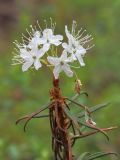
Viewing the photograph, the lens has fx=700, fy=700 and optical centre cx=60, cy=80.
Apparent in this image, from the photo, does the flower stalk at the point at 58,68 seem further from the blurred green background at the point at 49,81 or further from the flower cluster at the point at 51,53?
the blurred green background at the point at 49,81

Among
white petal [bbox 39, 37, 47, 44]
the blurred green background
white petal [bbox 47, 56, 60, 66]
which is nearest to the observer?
white petal [bbox 47, 56, 60, 66]

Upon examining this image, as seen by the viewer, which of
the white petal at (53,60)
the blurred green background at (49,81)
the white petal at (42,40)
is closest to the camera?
the white petal at (53,60)

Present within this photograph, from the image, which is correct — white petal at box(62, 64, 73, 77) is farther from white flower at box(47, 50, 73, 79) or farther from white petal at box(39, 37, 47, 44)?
white petal at box(39, 37, 47, 44)

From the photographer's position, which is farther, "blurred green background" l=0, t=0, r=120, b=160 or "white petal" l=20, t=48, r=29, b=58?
"blurred green background" l=0, t=0, r=120, b=160

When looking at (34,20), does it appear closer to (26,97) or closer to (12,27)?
(12,27)

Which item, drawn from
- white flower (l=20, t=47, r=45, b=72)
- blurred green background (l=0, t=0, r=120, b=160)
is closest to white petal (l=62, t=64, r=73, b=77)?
white flower (l=20, t=47, r=45, b=72)

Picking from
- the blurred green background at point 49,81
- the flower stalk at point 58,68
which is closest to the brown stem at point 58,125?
the flower stalk at point 58,68

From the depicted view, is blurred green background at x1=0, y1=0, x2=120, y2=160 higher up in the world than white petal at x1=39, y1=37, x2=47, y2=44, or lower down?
higher up

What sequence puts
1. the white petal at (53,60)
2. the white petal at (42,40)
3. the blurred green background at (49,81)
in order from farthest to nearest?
the blurred green background at (49,81)
the white petal at (42,40)
the white petal at (53,60)

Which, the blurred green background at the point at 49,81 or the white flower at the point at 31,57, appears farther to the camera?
the blurred green background at the point at 49,81
